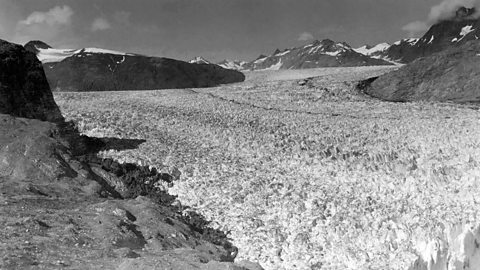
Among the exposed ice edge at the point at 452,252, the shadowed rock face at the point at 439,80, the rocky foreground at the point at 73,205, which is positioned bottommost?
the exposed ice edge at the point at 452,252

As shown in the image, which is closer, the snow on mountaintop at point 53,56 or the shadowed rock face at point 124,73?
the shadowed rock face at point 124,73

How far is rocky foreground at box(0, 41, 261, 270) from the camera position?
1288cm

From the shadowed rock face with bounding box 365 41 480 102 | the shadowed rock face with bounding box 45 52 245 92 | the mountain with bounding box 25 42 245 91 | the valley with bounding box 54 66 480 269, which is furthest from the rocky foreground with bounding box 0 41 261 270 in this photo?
the shadowed rock face with bounding box 45 52 245 92

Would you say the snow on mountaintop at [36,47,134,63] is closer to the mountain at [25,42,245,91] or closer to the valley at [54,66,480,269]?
the mountain at [25,42,245,91]

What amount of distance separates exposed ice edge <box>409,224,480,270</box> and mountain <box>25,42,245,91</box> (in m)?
115

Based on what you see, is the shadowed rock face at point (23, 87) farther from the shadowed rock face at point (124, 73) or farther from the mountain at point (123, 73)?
the shadowed rock face at point (124, 73)

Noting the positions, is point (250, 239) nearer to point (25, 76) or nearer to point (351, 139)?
point (351, 139)

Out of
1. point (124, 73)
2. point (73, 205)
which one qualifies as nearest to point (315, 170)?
point (73, 205)

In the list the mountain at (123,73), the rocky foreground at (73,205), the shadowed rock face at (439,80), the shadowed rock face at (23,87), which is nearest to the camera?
the rocky foreground at (73,205)

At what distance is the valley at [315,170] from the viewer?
16562 mm

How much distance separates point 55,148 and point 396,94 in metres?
42.6

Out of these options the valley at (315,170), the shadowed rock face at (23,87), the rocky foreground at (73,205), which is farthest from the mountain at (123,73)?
the rocky foreground at (73,205)

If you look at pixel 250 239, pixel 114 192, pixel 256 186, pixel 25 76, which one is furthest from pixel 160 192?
pixel 25 76

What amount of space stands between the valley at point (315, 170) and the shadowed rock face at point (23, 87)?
165 inches
